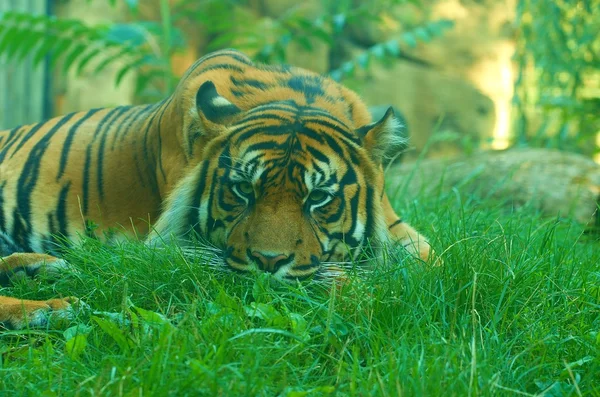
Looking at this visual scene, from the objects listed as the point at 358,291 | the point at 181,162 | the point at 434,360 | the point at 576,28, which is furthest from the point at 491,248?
the point at 576,28

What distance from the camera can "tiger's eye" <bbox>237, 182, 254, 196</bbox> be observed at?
3260mm

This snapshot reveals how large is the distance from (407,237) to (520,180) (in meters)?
2.68

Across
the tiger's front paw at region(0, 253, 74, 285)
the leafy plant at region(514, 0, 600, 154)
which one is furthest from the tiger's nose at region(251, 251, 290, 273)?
the leafy plant at region(514, 0, 600, 154)

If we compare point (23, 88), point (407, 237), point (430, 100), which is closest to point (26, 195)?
point (407, 237)

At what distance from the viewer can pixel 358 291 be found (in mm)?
2920

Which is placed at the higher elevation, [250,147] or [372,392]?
[250,147]

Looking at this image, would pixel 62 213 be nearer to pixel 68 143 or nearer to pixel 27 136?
pixel 68 143

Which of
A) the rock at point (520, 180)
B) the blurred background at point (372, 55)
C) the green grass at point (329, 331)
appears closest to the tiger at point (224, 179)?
the green grass at point (329, 331)

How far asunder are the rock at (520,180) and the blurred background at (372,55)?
39cm

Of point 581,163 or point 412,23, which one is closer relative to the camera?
point 581,163

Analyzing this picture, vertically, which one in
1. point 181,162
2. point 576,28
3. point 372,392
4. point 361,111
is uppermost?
point 576,28

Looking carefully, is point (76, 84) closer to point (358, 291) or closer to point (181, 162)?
point (181, 162)

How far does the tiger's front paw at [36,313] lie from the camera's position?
114 inches

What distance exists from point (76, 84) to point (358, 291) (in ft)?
25.8
